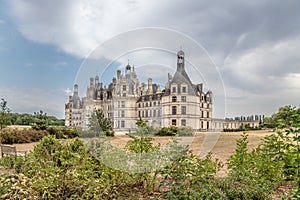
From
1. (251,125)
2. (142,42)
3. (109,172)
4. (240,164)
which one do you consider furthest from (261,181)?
(251,125)

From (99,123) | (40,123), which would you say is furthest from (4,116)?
(99,123)

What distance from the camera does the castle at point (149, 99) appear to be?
548 centimetres

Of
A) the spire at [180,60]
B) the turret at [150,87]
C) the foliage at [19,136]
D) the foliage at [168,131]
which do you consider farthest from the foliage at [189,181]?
the foliage at [19,136]

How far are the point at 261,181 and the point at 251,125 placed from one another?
28790 millimetres

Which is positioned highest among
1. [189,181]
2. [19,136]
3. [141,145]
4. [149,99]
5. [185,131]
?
[149,99]

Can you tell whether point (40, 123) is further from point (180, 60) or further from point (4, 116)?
point (180, 60)

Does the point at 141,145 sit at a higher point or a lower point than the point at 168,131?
lower

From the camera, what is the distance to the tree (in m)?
5.41

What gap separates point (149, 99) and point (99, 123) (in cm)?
127

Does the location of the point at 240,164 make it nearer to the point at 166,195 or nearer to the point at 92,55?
the point at 166,195

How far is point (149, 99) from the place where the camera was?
6012mm

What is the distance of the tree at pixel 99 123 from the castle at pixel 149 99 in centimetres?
9

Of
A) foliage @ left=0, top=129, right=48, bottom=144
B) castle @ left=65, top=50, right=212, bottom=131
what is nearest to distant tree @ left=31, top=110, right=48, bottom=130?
foliage @ left=0, top=129, right=48, bottom=144

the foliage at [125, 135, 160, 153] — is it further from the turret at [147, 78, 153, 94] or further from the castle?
the turret at [147, 78, 153, 94]
